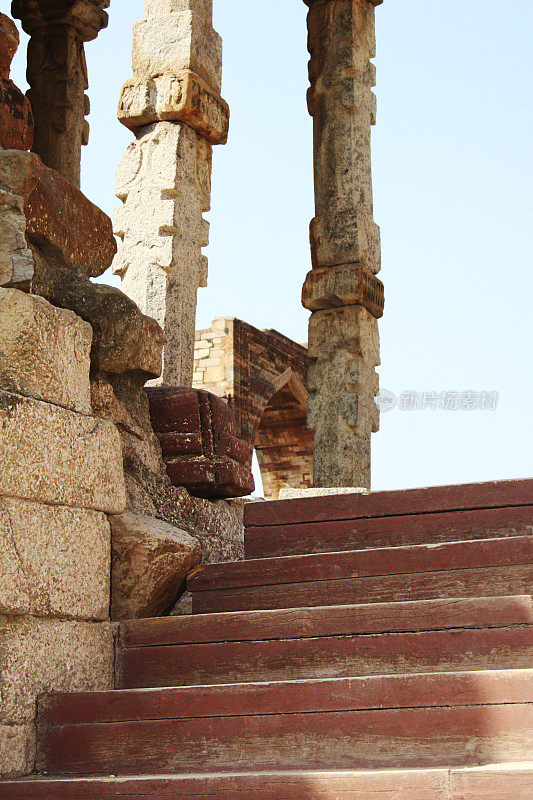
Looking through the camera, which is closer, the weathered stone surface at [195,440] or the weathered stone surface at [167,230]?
the weathered stone surface at [195,440]

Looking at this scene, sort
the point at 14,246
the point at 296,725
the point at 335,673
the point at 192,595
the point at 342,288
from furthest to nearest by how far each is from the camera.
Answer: the point at 342,288
the point at 192,595
the point at 14,246
the point at 335,673
the point at 296,725

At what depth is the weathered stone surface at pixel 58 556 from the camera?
2.79 meters

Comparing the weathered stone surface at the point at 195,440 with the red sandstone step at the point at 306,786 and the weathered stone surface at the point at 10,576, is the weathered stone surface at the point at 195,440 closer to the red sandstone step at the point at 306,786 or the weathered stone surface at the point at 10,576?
the weathered stone surface at the point at 10,576

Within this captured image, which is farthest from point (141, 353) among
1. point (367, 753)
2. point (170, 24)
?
point (170, 24)

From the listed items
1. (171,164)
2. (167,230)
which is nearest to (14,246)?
(167,230)

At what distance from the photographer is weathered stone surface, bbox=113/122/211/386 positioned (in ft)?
24.1

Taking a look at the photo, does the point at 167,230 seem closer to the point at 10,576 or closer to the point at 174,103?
the point at 174,103

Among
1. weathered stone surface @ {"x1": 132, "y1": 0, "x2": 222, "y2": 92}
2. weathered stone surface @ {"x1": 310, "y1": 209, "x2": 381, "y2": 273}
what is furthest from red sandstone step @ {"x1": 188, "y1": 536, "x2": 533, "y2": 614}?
weathered stone surface @ {"x1": 310, "y1": 209, "x2": 381, "y2": 273}

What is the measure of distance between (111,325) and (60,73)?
6435 millimetres

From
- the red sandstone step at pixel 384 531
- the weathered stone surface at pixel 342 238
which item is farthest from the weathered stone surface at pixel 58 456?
the weathered stone surface at pixel 342 238

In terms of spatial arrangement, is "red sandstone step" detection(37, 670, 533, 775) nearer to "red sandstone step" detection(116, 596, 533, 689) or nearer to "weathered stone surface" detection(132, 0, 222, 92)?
"red sandstone step" detection(116, 596, 533, 689)

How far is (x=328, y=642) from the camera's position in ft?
9.49

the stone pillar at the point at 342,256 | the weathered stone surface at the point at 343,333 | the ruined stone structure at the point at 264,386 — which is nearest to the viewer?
the stone pillar at the point at 342,256

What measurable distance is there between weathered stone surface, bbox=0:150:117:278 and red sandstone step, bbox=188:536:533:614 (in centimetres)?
113
